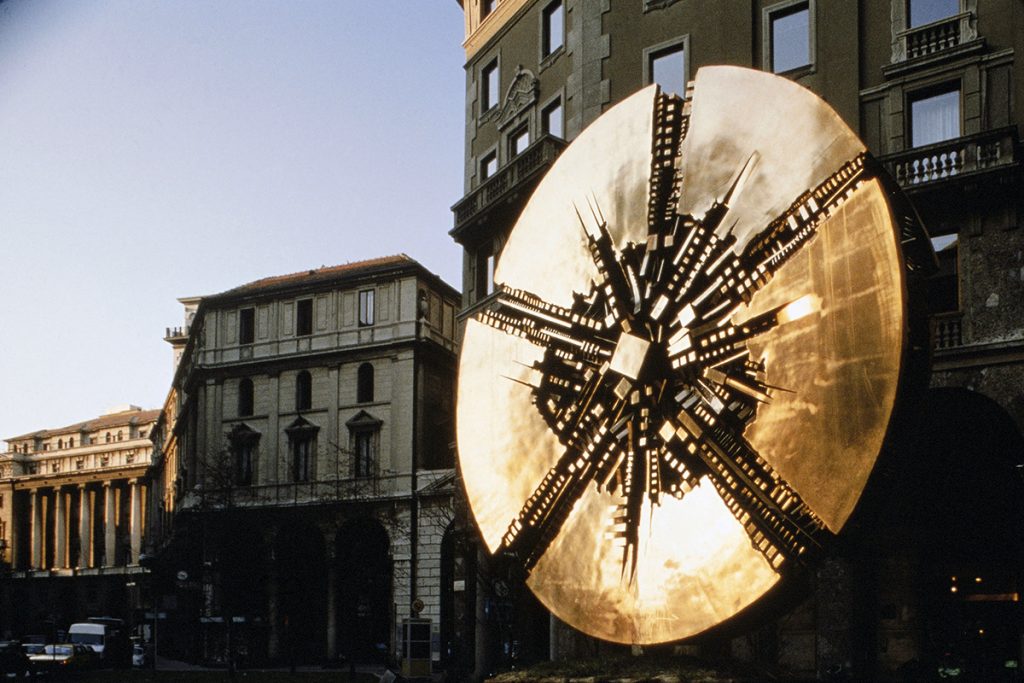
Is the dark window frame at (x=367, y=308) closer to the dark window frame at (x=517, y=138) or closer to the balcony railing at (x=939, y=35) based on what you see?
the dark window frame at (x=517, y=138)

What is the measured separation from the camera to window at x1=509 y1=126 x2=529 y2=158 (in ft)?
111

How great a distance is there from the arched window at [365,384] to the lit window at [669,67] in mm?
34163

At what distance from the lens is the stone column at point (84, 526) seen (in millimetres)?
119188

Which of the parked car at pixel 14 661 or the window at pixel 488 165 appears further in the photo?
the parked car at pixel 14 661

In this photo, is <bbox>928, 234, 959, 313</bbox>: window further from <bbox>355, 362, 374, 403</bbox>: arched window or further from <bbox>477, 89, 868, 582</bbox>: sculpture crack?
<bbox>355, 362, 374, 403</bbox>: arched window

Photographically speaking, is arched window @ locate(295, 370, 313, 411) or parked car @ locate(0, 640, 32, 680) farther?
arched window @ locate(295, 370, 313, 411)

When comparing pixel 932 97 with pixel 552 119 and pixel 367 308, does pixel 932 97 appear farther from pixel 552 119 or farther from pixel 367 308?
pixel 367 308

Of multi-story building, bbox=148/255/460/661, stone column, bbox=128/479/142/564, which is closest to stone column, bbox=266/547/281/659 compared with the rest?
multi-story building, bbox=148/255/460/661

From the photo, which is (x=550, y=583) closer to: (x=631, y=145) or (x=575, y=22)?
(x=631, y=145)

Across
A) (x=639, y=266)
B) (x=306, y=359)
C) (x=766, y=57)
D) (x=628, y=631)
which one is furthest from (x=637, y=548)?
(x=306, y=359)

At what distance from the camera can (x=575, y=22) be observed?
100ft

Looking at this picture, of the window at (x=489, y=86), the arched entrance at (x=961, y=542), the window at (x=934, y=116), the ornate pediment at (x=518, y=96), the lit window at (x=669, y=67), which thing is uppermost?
the window at (x=489, y=86)

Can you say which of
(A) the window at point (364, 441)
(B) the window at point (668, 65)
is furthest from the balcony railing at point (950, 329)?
(A) the window at point (364, 441)

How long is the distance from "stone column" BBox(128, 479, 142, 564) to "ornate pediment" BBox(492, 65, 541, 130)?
8833 centimetres
